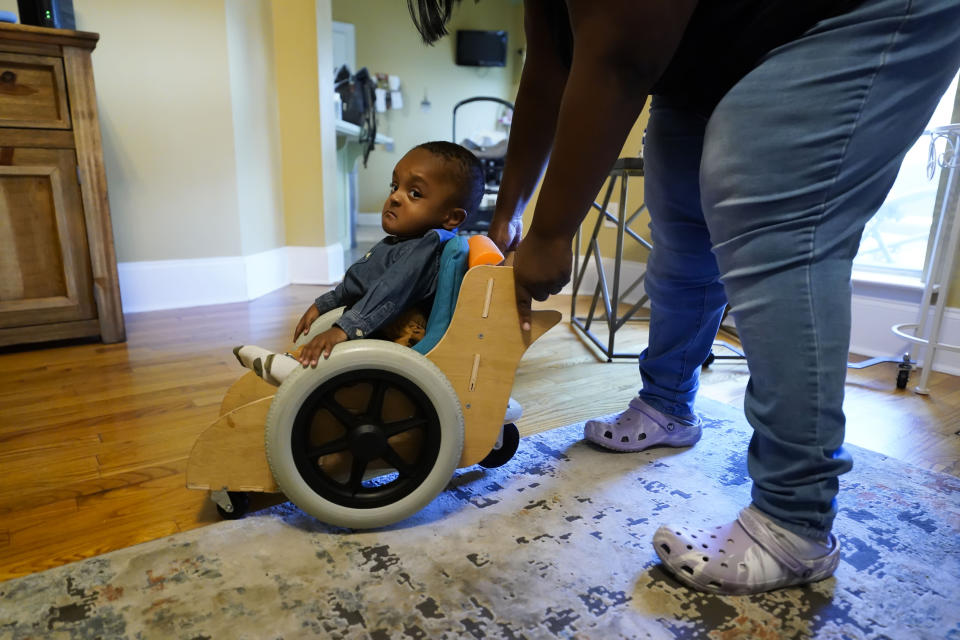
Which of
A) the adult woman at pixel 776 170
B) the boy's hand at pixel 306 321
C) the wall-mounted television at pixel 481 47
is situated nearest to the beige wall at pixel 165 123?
the boy's hand at pixel 306 321

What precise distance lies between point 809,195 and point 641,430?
1.74 feet

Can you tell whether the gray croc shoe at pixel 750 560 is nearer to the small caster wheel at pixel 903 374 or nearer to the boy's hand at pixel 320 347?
the boy's hand at pixel 320 347

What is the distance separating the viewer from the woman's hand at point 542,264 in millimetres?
689

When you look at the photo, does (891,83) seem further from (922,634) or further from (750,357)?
(922,634)

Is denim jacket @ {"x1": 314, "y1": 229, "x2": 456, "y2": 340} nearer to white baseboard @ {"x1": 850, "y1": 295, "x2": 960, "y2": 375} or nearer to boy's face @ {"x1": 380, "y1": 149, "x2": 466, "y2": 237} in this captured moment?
boy's face @ {"x1": 380, "y1": 149, "x2": 466, "y2": 237}

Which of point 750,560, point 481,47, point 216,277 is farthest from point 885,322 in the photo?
point 481,47

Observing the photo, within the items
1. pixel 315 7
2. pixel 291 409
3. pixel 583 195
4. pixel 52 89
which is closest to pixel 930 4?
pixel 583 195

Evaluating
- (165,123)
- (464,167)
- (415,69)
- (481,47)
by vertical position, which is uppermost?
(481,47)

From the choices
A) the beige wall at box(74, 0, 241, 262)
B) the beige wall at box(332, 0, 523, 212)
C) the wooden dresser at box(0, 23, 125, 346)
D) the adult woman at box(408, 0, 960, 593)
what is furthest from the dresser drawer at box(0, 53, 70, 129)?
the beige wall at box(332, 0, 523, 212)

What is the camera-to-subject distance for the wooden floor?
798 mm

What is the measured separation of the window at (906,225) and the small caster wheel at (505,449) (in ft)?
4.79

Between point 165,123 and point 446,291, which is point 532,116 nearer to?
point 446,291

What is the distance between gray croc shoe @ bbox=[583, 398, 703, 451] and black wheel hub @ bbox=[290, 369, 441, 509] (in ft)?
1.24

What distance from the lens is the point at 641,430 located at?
3.31 ft
